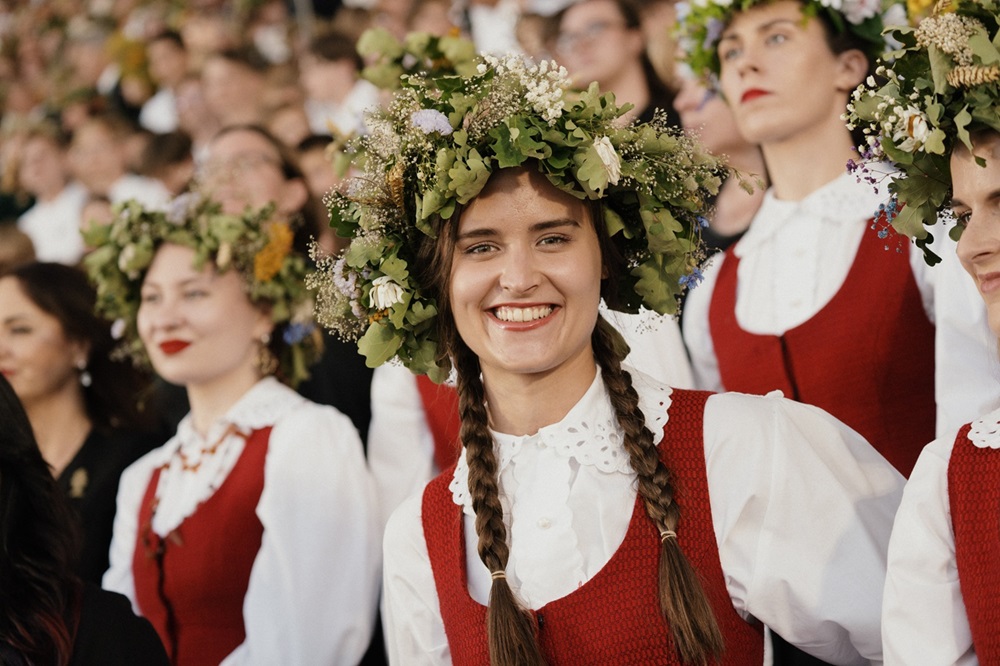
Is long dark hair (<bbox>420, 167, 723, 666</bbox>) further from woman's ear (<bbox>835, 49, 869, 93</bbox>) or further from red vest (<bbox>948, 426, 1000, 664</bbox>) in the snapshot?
woman's ear (<bbox>835, 49, 869, 93</bbox>)

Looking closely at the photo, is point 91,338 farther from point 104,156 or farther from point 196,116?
point 104,156

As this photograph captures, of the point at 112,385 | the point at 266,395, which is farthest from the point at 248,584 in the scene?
the point at 112,385

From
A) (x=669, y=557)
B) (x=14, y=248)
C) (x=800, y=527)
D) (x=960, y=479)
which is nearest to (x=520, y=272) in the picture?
(x=669, y=557)

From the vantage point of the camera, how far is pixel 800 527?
8.04 ft

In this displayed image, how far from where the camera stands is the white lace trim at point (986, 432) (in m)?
2.20

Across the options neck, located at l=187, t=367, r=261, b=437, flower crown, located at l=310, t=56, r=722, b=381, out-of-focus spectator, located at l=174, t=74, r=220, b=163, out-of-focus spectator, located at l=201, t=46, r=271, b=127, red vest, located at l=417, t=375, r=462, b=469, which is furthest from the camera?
out-of-focus spectator, located at l=174, t=74, r=220, b=163

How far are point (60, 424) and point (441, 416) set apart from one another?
1.46 m

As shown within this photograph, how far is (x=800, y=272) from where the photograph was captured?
3482 millimetres

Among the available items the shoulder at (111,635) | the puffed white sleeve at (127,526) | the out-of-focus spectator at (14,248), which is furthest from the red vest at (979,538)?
the out-of-focus spectator at (14,248)

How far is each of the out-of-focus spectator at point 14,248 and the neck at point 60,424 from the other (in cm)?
117

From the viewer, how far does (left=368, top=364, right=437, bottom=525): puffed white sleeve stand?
4004mm

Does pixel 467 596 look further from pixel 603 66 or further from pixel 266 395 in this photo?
pixel 603 66

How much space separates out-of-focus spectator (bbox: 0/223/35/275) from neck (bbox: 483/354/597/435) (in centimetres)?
345

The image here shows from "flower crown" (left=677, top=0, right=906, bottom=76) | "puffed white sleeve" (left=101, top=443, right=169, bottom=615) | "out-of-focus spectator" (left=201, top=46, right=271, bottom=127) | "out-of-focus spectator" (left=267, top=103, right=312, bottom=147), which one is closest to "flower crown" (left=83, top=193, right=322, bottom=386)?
"puffed white sleeve" (left=101, top=443, right=169, bottom=615)
